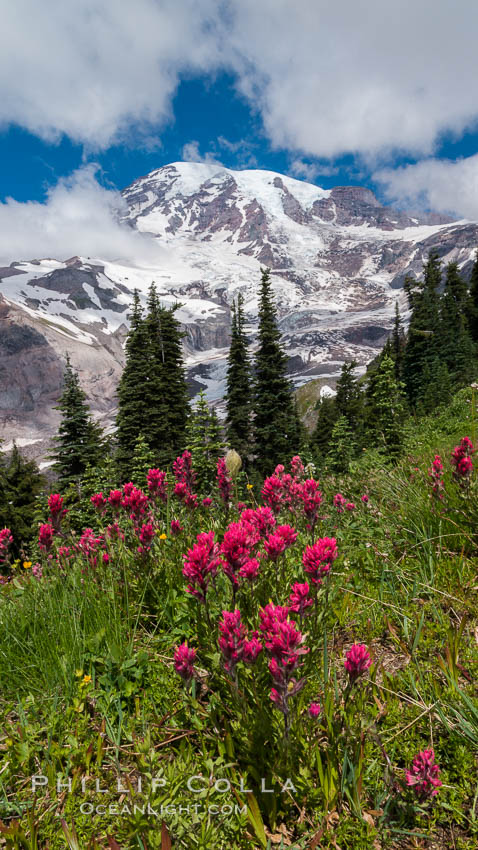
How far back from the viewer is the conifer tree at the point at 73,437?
883 inches

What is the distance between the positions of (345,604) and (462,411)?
15564 mm

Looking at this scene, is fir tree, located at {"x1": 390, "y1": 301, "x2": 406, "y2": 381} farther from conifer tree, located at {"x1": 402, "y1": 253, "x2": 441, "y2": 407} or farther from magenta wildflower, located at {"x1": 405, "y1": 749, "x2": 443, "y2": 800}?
magenta wildflower, located at {"x1": 405, "y1": 749, "x2": 443, "y2": 800}

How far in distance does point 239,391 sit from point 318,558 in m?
28.1

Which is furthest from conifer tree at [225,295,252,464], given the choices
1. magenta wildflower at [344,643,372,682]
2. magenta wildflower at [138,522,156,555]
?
magenta wildflower at [344,643,372,682]

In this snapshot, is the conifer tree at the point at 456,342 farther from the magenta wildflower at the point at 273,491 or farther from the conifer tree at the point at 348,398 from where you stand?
the magenta wildflower at the point at 273,491

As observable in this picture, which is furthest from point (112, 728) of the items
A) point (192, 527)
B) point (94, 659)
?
point (192, 527)

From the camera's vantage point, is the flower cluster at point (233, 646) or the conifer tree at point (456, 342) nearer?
the flower cluster at point (233, 646)

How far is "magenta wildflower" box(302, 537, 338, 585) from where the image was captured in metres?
2.27

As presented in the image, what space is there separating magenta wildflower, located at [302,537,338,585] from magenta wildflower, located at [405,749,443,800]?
0.89 meters

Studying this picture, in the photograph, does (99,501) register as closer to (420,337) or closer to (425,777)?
(425,777)

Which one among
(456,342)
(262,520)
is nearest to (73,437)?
(262,520)

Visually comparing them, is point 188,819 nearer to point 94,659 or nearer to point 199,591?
point 199,591

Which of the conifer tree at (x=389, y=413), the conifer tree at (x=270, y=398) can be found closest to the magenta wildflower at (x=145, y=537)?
the conifer tree at (x=389, y=413)

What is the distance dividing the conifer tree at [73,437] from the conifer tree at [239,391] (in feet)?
33.7
